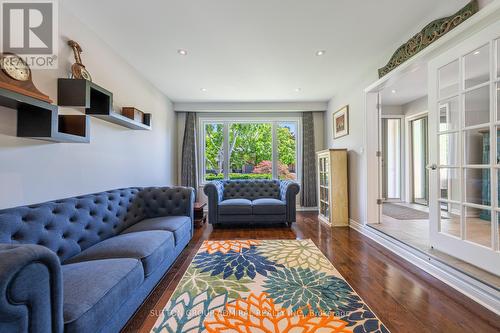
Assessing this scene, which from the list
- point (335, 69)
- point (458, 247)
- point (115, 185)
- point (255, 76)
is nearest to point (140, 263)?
point (115, 185)

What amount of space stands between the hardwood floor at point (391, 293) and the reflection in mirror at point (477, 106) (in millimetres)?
1471

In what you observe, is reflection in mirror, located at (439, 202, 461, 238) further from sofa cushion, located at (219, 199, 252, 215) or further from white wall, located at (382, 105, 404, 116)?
white wall, located at (382, 105, 404, 116)

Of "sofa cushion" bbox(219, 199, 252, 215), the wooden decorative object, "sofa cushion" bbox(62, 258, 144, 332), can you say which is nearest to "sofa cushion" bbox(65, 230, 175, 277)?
"sofa cushion" bbox(62, 258, 144, 332)

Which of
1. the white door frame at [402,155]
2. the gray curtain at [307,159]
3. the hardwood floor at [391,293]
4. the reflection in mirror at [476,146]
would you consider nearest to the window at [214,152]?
the gray curtain at [307,159]

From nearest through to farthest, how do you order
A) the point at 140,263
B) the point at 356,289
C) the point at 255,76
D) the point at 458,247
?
the point at 140,263
the point at 356,289
the point at 458,247
the point at 255,76

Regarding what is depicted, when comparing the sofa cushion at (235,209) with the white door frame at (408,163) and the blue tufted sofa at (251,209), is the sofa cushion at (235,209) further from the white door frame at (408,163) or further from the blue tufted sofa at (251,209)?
the white door frame at (408,163)

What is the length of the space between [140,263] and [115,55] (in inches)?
99.5

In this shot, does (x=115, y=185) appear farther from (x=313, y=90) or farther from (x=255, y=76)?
(x=313, y=90)

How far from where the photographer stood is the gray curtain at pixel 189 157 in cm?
Answer: 488

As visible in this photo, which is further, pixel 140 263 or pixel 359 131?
pixel 359 131

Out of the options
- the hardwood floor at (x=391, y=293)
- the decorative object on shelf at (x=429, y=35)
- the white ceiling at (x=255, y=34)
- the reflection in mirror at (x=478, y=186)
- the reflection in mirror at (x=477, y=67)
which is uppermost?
the white ceiling at (x=255, y=34)

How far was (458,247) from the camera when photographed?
1.95m

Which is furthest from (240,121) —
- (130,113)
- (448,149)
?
(448,149)

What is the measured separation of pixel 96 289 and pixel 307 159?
4.49 meters
